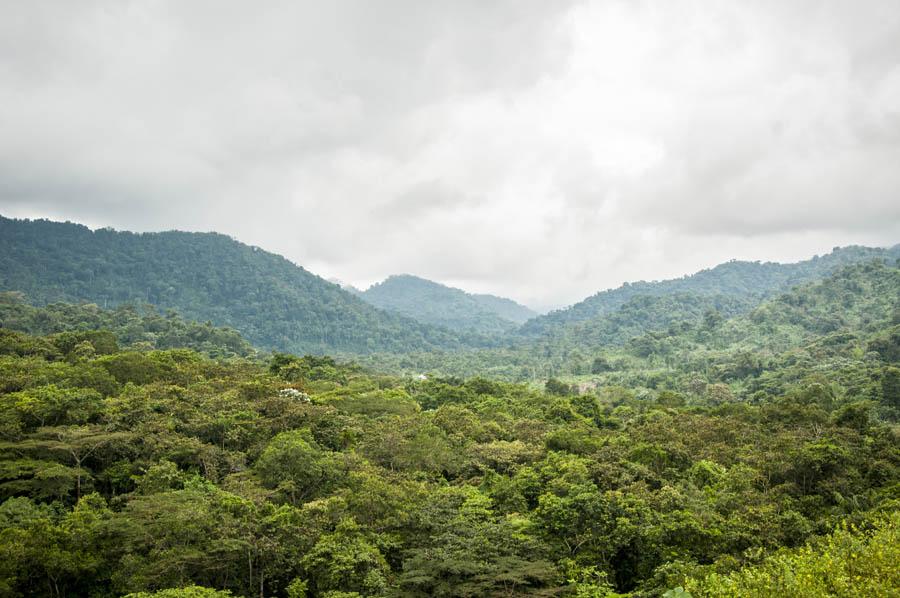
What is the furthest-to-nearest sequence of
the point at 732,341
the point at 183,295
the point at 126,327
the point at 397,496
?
the point at 183,295, the point at 732,341, the point at 126,327, the point at 397,496

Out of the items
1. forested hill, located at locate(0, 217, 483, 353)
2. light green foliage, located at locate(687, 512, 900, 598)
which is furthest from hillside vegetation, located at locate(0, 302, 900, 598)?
forested hill, located at locate(0, 217, 483, 353)

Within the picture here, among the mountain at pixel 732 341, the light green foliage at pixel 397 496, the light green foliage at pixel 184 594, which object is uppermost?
the mountain at pixel 732 341

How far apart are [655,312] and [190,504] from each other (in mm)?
179264

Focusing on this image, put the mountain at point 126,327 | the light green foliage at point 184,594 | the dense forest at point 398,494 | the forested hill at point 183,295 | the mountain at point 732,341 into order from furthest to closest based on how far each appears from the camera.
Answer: the forested hill at point 183,295 → the mountain at point 732,341 → the mountain at point 126,327 → the dense forest at point 398,494 → the light green foliage at point 184,594

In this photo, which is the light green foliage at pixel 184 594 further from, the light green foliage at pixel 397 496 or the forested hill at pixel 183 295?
the forested hill at pixel 183 295

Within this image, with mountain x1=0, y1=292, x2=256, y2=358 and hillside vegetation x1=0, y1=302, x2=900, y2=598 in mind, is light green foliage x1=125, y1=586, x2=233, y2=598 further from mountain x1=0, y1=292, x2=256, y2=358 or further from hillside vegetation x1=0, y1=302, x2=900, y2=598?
mountain x1=0, y1=292, x2=256, y2=358

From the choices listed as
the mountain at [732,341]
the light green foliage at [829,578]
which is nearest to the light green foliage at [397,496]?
the light green foliage at [829,578]

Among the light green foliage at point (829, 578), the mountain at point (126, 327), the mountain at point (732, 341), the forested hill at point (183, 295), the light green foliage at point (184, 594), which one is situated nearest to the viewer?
the light green foliage at point (829, 578)

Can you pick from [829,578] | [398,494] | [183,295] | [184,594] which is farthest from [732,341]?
→ [183,295]

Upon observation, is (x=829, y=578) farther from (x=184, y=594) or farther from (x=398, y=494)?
(x=184, y=594)

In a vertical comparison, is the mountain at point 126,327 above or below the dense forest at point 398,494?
above

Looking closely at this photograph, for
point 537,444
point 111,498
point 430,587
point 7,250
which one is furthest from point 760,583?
point 7,250

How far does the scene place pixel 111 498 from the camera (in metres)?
22.1

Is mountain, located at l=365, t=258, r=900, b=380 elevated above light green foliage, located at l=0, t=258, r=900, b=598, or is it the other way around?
mountain, located at l=365, t=258, r=900, b=380
